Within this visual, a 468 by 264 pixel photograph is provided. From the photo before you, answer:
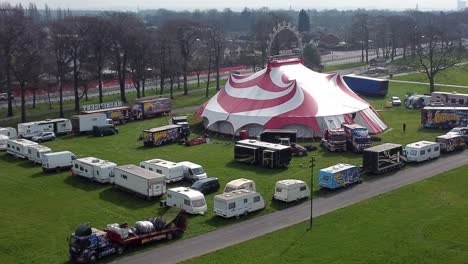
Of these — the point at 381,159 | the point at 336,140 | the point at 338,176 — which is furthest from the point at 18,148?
the point at 381,159

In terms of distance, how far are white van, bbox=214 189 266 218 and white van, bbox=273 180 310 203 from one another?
166 centimetres

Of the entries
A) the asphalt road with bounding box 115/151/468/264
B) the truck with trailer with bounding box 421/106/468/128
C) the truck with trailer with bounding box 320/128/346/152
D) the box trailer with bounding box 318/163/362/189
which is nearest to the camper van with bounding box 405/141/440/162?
the asphalt road with bounding box 115/151/468/264

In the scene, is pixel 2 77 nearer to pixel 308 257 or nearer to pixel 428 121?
pixel 428 121

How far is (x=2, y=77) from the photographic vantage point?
66750 millimetres

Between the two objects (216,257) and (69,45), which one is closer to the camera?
(216,257)

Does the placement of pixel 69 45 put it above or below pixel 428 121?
above

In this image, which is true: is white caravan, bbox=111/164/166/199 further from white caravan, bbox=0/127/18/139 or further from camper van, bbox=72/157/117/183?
white caravan, bbox=0/127/18/139

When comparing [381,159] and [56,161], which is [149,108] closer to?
[56,161]

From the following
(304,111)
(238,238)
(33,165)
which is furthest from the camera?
(304,111)

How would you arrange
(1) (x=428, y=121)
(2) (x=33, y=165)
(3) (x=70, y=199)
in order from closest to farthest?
1. (3) (x=70, y=199)
2. (2) (x=33, y=165)
3. (1) (x=428, y=121)

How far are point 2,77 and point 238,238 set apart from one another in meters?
49.8

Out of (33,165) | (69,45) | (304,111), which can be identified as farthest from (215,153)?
(69,45)

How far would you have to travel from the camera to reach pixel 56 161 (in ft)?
130

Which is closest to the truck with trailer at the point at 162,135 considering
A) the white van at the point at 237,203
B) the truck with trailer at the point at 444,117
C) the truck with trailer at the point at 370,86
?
the white van at the point at 237,203
